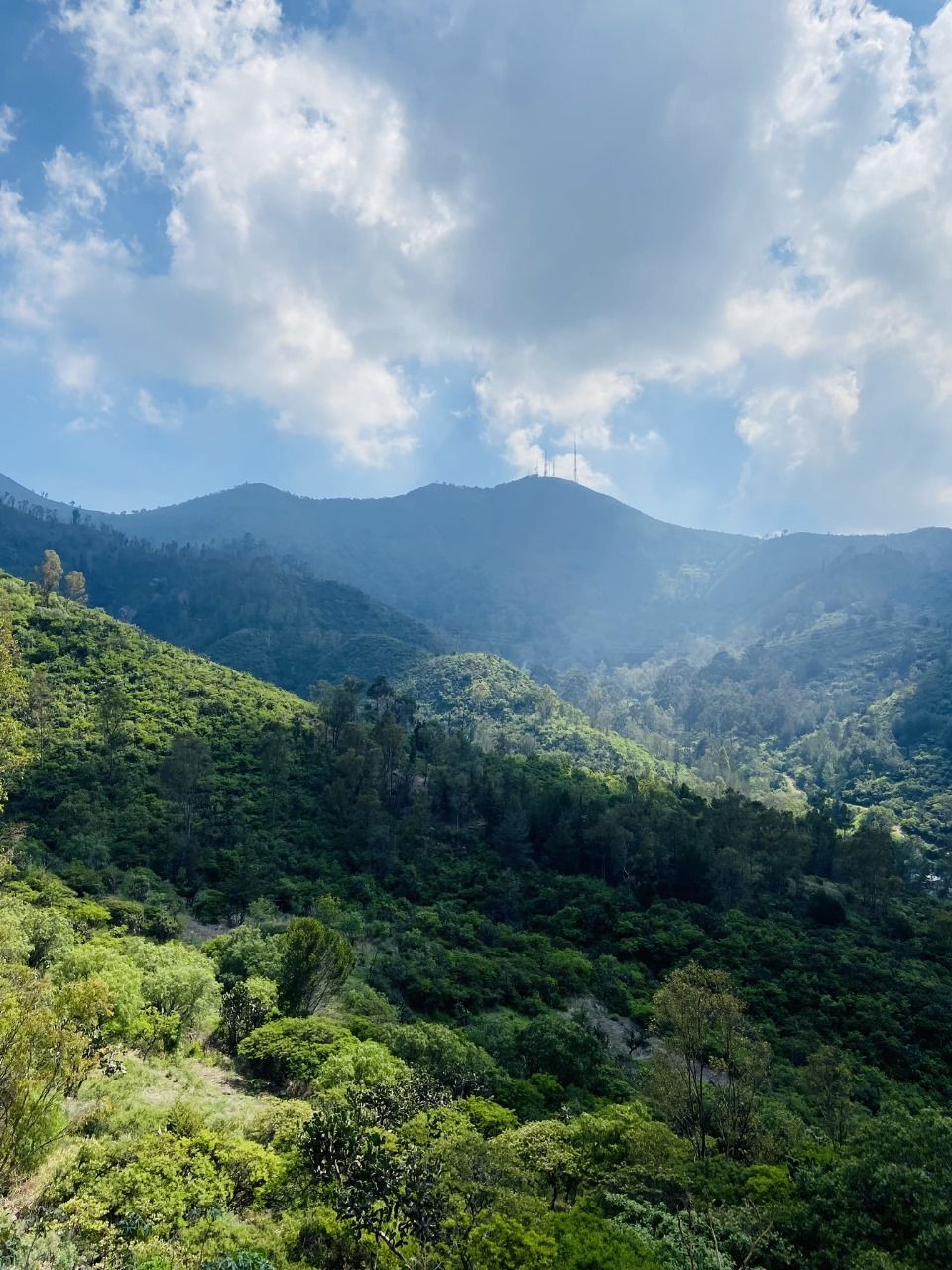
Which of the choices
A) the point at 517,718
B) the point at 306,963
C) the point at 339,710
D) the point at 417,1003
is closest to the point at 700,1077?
the point at 306,963

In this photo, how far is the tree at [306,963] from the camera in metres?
35.6

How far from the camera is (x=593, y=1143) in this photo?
69.3ft

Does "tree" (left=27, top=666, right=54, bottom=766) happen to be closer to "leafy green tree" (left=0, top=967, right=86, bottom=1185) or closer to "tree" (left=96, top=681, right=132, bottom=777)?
"tree" (left=96, top=681, right=132, bottom=777)

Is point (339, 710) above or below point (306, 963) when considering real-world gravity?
above

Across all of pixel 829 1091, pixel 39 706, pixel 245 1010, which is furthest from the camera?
pixel 39 706

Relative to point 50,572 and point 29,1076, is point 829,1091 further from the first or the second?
point 50,572

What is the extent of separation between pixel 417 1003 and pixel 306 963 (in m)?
13.6

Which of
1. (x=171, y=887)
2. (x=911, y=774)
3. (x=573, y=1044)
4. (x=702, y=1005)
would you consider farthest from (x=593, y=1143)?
(x=911, y=774)

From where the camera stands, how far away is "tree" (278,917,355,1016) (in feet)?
117

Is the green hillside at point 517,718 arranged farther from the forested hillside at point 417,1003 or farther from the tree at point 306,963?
the tree at point 306,963

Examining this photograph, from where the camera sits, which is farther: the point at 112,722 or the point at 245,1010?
the point at 112,722

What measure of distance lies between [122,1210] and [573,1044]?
2505 centimetres

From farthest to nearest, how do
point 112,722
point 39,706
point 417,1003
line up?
point 112,722, point 39,706, point 417,1003

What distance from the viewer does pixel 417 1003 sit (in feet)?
151
